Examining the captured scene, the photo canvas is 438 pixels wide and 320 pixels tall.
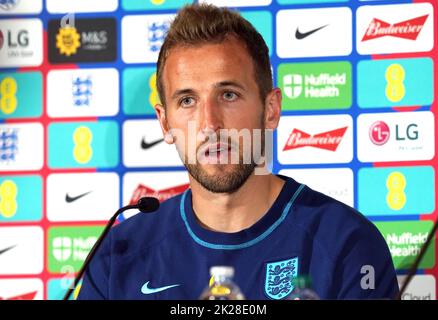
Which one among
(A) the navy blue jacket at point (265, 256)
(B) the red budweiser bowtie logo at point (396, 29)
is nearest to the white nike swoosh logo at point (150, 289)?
(A) the navy blue jacket at point (265, 256)

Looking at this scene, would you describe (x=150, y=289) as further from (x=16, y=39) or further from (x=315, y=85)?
(x=16, y=39)

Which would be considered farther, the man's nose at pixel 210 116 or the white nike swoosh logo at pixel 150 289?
the white nike swoosh logo at pixel 150 289

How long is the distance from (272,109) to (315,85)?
1.87ft

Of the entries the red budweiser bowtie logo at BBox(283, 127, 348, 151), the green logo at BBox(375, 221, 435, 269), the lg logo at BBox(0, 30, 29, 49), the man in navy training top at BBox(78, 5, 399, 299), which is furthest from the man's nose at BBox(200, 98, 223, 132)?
the lg logo at BBox(0, 30, 29, 49)

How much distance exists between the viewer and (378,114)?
2.30 m

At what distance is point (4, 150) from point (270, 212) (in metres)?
Answer: 1.20

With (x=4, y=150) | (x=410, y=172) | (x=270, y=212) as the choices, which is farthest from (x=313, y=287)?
(x=4, y=150)

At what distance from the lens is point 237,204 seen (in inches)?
68.0

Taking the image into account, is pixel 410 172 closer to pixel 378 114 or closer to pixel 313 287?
pixel 378 114

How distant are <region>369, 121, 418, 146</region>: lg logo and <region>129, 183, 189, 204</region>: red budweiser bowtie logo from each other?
653 mm

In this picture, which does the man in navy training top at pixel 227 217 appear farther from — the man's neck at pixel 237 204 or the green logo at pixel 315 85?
the green logo at pixel 315 85

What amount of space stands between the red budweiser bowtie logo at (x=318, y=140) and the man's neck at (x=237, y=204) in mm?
587

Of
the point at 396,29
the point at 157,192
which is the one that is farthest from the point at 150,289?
the point at 396,29

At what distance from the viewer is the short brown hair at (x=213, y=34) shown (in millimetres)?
1688
